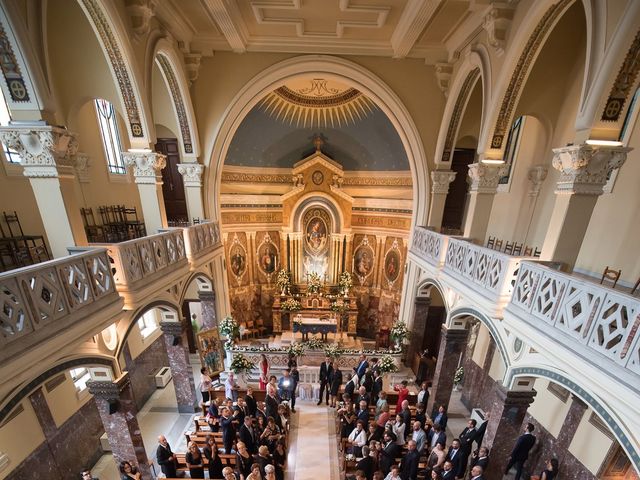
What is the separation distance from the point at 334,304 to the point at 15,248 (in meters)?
10.7

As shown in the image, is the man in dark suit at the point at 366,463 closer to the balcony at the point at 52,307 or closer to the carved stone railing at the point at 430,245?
the carved stone railing at the point at 430,245

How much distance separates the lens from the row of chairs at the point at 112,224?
28.3 feet

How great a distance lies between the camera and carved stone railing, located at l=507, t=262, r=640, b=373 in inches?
129

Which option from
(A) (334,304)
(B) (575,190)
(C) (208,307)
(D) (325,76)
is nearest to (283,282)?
(A) (334,304)

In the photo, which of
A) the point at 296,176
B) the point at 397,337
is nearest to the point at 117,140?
the point at 296,176

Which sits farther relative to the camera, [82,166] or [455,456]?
[82,166]

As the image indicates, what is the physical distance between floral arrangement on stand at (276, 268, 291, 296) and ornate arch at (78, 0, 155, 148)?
8925mm

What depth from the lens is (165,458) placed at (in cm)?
576

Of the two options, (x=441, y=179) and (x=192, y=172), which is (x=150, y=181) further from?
(x=441, y=179)

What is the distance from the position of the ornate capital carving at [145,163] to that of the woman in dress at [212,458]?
18.7 ft

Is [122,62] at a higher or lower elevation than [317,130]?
lower

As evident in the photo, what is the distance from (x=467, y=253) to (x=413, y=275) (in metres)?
3.78

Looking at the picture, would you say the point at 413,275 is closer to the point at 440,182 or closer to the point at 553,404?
the point at 440,182

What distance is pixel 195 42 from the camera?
9.05 metres
